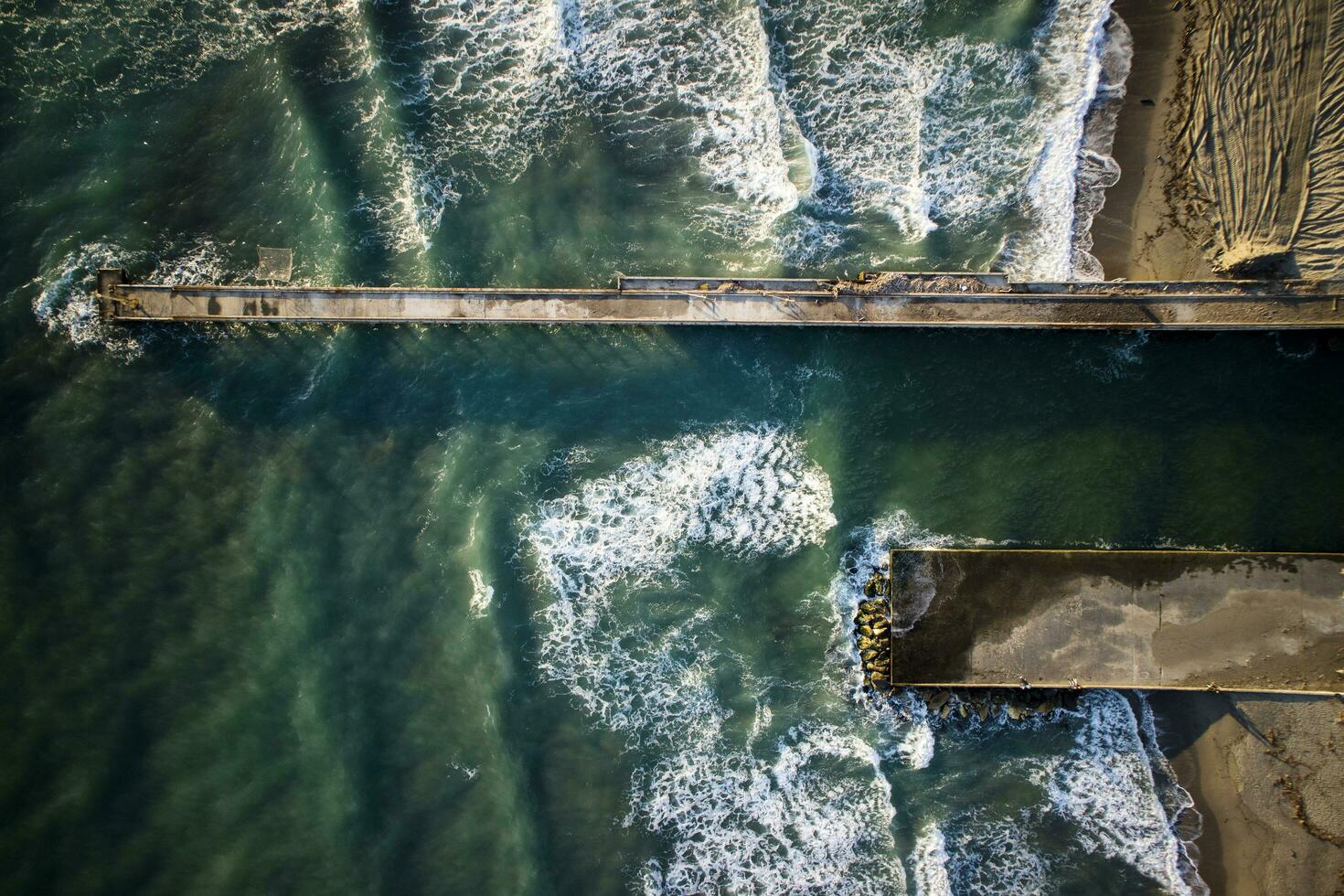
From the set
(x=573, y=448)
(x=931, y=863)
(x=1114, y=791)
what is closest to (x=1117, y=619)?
(x=1114, y=791)

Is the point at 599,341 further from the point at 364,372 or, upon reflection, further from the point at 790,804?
the point at 790,804

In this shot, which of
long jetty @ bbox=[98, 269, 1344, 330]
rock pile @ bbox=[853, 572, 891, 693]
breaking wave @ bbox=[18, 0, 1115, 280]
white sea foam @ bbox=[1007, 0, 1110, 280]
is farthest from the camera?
breaking wave @ bbox=[18, 0, 1115, 280]

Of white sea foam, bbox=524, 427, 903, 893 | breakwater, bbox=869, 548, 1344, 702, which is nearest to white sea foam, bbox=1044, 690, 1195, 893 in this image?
breakwater, bbox=869, 548, 1344, 702

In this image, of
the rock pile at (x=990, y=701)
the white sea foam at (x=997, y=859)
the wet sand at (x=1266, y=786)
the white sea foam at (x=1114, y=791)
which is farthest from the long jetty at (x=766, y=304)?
the white sea foam at (x=997, y=859)

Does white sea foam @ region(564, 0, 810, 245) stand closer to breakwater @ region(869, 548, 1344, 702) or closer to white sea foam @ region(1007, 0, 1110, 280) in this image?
white sea foam @ region(1007, 0, 1110, 280)

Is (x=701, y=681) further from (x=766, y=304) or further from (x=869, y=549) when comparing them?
(x=766, y=304)
